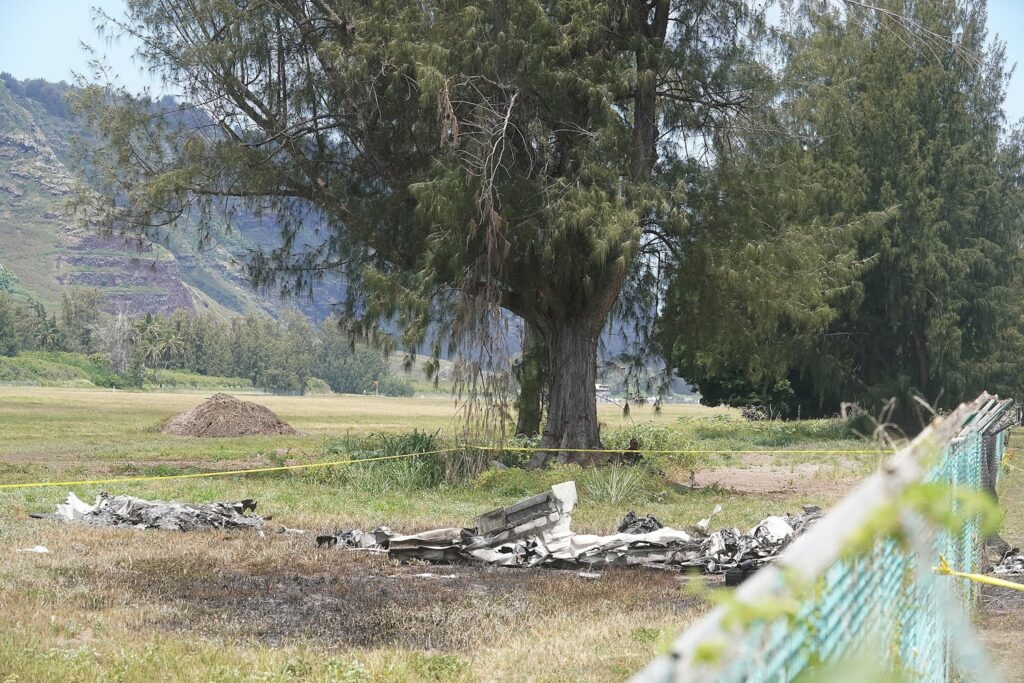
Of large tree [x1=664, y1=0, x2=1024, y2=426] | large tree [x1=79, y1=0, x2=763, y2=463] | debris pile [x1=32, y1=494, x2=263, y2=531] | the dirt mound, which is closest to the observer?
debris pile [x1=32, y1=494, x2=263, y2=531]

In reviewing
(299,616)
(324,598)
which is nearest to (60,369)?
(324,598)

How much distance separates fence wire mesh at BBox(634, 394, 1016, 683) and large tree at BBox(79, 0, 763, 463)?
43.1ft

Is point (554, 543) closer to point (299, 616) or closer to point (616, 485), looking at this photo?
point (299, 616)

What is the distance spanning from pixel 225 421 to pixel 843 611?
1472 inches

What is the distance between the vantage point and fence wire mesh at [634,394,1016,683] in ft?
5.06

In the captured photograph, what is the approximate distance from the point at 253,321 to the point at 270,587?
6885 inches

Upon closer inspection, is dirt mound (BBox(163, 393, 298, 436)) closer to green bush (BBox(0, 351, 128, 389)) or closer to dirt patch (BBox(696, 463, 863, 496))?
dirt patch (BBox(696, 463, 863, 496))

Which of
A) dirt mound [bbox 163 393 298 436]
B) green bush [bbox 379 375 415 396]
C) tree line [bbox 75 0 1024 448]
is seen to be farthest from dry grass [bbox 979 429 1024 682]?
green bush [bbox 379 375 415 396]

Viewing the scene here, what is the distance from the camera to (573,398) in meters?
20.3

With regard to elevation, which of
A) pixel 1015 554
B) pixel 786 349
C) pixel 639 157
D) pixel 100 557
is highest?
pixel 639 157

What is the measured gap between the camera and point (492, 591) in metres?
9.91

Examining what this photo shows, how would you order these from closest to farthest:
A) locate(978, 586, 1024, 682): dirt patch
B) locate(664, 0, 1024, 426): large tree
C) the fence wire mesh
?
the fence wire mesh, locate(978, 586, 1024, 682): dirt patch, locate(664, 0, 1024, 426): large tree

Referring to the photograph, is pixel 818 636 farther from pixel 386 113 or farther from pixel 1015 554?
pixel 386 113

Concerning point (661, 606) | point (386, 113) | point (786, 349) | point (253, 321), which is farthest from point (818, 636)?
point (253, 321)
